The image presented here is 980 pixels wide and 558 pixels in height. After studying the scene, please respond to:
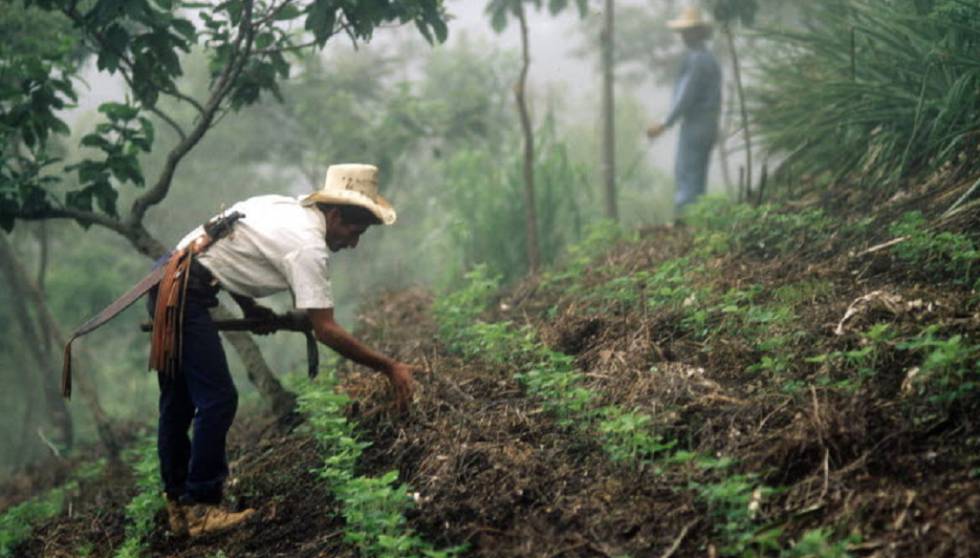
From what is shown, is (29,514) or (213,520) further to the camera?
(29,514)

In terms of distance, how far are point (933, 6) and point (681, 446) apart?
3.50 metres

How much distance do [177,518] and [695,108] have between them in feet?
21.5

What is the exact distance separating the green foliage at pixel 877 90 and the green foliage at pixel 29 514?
5008 millimetres

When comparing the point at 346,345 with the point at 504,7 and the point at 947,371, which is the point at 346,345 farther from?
the point at 504,7

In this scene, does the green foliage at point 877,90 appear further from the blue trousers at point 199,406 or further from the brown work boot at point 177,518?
the brown work boot at point 177,518

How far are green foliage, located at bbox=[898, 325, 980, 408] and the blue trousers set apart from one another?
2.61m

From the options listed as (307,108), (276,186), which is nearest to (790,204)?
(307,108)

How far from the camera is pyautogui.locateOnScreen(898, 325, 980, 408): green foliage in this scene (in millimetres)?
3043

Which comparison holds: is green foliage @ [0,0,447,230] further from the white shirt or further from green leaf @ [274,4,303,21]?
the white shirt

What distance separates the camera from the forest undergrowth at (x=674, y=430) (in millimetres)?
2947

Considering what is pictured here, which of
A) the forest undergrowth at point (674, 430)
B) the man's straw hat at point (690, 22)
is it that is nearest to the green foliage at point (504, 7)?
the man's straw hat at point (690, 22)

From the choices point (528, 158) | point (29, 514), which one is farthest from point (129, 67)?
point (528, 158)

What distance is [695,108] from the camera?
9.14 meters

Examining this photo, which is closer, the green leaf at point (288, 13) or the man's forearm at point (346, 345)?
the man's forearm at point (346, 345)
